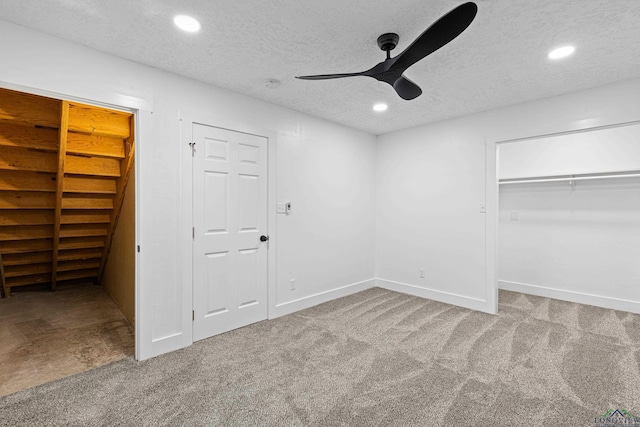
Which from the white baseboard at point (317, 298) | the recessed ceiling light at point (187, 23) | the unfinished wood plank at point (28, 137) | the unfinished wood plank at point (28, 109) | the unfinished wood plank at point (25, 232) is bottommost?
the white baseboard at point (317, 298)

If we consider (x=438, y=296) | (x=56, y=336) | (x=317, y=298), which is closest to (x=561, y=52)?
(x=438, y=296)

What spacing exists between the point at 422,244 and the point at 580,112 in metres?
2.24

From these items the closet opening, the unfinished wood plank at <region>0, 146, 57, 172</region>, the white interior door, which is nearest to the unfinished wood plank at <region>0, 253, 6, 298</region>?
the unfinished wood plank at <region>0, 146, 57, 172</region>

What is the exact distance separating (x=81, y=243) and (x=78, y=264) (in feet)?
1.87

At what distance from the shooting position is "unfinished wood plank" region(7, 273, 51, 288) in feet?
14.8

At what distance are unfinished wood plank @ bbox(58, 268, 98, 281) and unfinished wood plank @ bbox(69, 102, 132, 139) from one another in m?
3.00

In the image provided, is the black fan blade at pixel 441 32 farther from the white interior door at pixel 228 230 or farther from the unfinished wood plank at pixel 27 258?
the unfinished wood plank at pixel 27 258

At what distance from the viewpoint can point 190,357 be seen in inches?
101

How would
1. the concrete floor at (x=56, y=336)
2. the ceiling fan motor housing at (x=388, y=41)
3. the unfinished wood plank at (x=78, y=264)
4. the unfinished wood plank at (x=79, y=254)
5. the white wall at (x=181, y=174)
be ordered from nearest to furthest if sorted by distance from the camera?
the ceiling fan motor housing at (x=388, y=41) → the white wall at (x=181, y=174) → the concrete floor at (x=56, y=336) → the unfinished wood plank at (x=79, y=254) → the unfinished wood plank at (x=78, y=264)

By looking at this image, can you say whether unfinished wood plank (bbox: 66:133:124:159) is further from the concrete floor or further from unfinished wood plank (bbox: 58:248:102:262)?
unfinished wood plank (bbox: 58:248:102:262)

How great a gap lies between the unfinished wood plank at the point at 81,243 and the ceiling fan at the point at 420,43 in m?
4.61

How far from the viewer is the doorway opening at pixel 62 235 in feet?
8.73

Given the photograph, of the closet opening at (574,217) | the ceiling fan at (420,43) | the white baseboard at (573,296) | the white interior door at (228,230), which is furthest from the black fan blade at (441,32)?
the white baseboard at (573,296)

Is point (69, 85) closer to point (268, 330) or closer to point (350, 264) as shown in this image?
point (268, 330)
